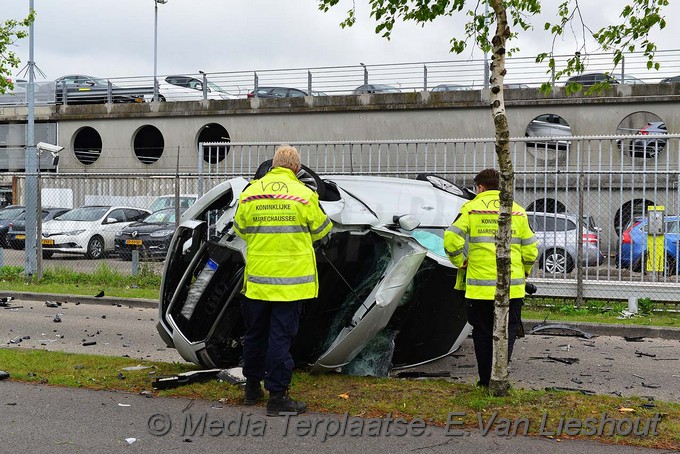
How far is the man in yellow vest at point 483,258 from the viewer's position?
5.93 metres

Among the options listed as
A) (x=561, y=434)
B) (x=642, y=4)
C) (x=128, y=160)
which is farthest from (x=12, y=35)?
(x=561, y=434)

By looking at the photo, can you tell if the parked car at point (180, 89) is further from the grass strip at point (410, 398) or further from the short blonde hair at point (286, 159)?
the short blonde hair at point (286, 159)

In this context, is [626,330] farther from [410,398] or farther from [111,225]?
[111,225]

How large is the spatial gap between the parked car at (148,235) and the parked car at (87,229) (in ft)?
0.77

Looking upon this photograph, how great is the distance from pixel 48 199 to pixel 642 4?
1322 centimetres

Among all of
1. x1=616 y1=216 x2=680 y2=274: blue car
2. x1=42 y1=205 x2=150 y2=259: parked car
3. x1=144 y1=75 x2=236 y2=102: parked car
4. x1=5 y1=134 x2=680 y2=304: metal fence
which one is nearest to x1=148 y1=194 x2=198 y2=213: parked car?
x1=42 y1=205 x2=150 y2=259: parked car

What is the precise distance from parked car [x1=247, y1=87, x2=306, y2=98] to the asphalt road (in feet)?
65.7

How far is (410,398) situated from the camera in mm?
5555

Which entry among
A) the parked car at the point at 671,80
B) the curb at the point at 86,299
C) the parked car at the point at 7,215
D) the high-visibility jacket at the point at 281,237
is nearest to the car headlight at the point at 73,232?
the parked car at the point at 7,215

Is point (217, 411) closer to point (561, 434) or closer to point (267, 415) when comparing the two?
point (267, 415)

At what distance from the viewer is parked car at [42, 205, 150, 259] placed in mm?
16234

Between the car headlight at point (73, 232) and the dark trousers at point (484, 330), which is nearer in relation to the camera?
the dark trousers at point (484, 330)

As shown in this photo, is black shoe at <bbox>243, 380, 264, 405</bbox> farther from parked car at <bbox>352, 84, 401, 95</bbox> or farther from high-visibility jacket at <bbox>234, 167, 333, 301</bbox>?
parked car at <bbox>352, 84, 401, 95</bbox>

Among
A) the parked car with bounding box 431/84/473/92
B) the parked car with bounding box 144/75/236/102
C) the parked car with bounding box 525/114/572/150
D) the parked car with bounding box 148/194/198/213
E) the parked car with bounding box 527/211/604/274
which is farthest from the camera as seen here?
the parked car with bounding box 144/75/236/102
